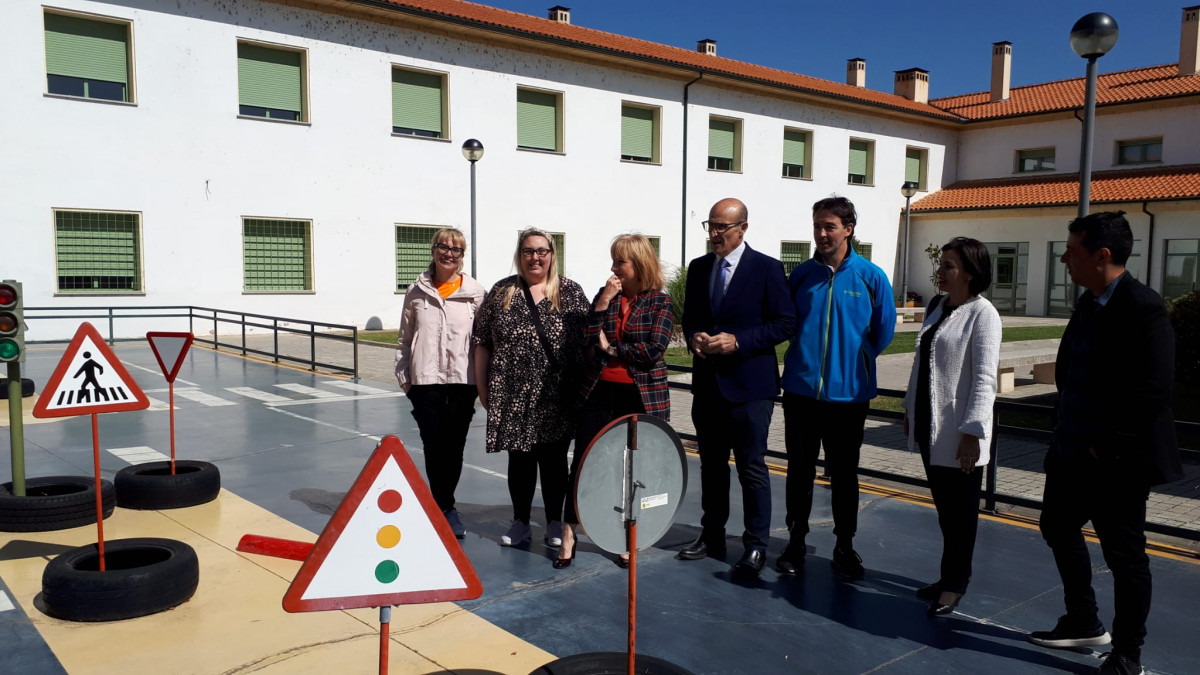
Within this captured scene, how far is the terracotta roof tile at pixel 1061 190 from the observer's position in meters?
29.2

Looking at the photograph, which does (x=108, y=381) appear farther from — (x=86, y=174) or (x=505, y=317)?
(x=86, y=174)

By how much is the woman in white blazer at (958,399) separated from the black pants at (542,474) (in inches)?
78.6

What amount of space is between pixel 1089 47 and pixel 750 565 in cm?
560

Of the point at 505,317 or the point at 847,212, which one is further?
the point at 505,317

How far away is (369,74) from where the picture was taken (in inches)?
888

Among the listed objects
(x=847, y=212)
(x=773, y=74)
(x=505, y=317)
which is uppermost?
(x=773, y=74)

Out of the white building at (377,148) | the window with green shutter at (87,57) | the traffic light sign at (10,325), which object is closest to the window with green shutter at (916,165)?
the white building at (377,148)

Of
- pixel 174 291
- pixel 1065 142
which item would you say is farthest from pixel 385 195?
pixel 1065 142

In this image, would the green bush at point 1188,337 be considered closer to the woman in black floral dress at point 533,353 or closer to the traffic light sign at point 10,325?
the woman in black floral dress at point 533,353

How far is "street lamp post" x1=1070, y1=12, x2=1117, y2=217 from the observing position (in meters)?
7.18

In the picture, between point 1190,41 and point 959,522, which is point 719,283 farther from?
point 1190,41

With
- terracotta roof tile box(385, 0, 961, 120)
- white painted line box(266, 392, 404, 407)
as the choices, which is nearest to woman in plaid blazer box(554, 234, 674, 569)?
white painted line box(266, 392, 404, 407)

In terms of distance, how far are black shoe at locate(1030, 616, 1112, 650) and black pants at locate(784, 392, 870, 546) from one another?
3.60 ft

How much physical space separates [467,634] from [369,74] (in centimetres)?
2105
